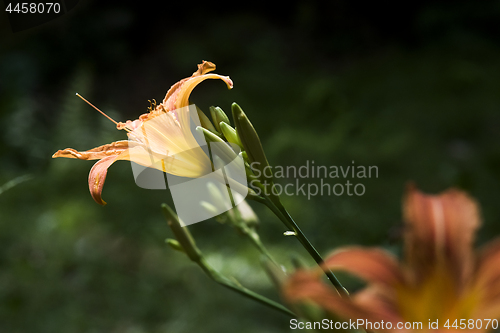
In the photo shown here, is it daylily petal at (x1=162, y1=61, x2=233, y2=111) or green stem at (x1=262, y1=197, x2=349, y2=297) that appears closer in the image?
green stem at (x1=262, y1=197, x2=349, y2=297)

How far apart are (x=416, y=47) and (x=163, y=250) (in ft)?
9.09

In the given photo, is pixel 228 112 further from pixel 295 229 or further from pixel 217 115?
pixel 295 229

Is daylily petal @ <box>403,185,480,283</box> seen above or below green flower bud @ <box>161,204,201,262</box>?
above

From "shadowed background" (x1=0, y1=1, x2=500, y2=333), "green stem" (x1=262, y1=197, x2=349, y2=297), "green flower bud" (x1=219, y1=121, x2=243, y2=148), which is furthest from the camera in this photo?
"shadowed background" (x1=0, y1=1, x2=500, y2=333)

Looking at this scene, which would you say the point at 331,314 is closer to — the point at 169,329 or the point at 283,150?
the point at 169,329

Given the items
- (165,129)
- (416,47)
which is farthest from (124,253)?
(416,47)

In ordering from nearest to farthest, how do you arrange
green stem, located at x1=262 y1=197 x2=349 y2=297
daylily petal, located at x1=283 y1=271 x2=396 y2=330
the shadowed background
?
daylily petal, located at x1=283 y1=271 x2=396 y2=330, green stem, located at x1=262 y1=197 x2=349 y2=297, the shadowed background

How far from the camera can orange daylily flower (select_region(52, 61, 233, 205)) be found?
0.53 meters

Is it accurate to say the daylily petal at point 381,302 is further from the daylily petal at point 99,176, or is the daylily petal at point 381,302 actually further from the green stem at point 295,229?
the daylily petal at point 99,176

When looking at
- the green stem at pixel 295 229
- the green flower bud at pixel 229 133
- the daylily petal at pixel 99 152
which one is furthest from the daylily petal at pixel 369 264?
the daylily petal at pixel 99 152

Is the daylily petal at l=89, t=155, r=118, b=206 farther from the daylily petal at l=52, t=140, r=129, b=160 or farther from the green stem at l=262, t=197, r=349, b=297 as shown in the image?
the green stem at l=262, t=197, r=349, b=297

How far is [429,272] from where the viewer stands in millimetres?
279

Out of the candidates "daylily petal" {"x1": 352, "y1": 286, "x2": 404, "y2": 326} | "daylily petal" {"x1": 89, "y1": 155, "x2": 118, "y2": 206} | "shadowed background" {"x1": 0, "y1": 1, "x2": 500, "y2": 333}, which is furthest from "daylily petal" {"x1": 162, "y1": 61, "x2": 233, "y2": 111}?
"daylily petal" {"x1": 352, "y1": 286, "x2": 404, "y2": 326}

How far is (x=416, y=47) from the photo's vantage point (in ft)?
11.2
